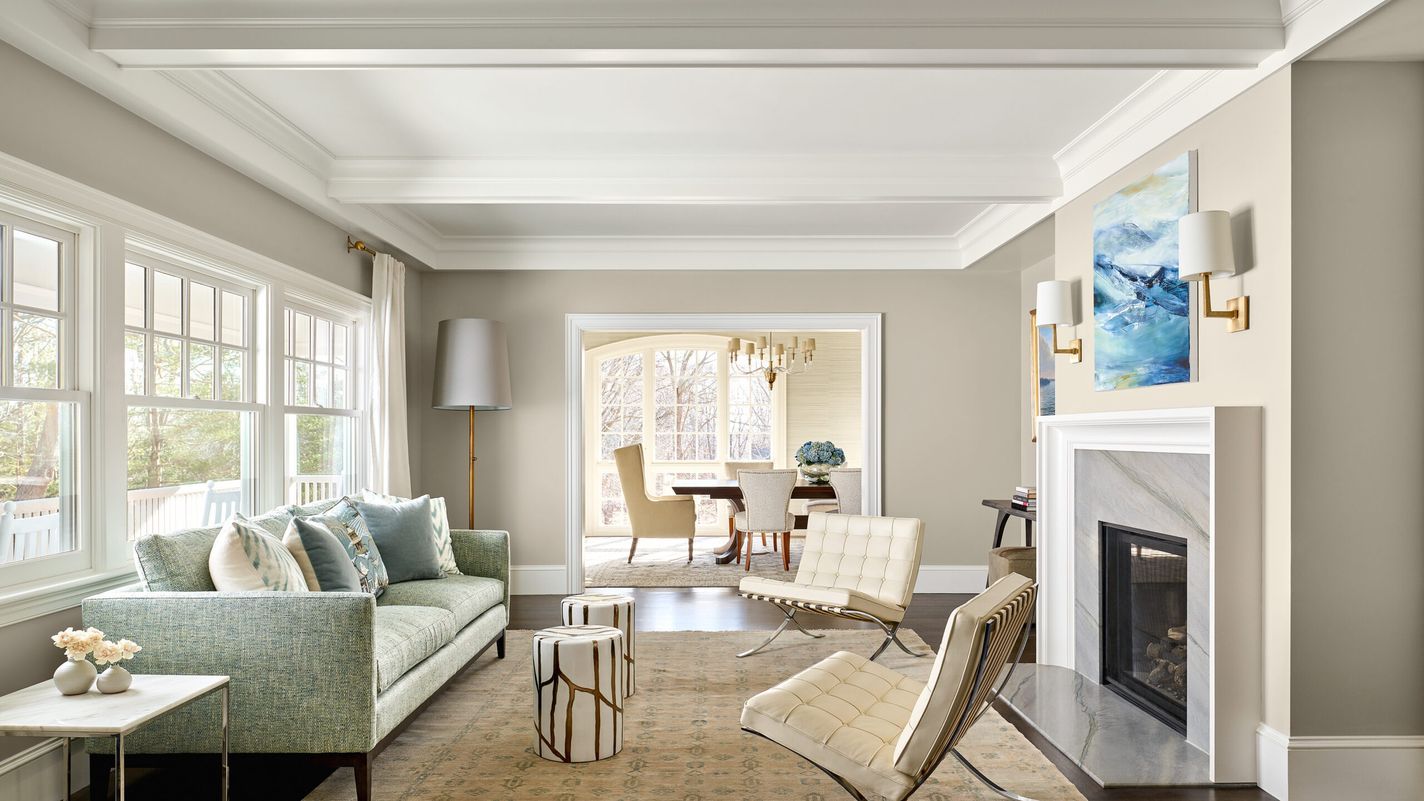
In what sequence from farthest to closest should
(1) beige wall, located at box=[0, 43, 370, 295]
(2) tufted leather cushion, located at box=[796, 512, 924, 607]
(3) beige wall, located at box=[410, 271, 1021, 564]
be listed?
(3) beige wall, located at box=[410, 271, 1021, 564] → (2) tufted leather cushion, located at box=[796, 512, 924, 607] → (1) beige wall, located at box=[0, 43, 370, 295]

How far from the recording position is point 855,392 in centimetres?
955

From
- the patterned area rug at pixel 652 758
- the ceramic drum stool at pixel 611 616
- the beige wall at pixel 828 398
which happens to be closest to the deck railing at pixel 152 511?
the patterned area rug at pixel 652 758

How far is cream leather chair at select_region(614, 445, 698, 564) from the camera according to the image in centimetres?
747

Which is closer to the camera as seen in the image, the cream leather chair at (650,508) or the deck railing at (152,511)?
the deck railing at (152,511)

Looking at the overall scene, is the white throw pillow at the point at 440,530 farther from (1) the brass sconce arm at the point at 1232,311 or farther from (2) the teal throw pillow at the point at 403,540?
(1) the brass sconce arm at the point at 1232,311

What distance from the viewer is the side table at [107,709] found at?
209 cm

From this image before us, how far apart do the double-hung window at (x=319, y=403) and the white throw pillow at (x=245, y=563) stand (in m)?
1.59

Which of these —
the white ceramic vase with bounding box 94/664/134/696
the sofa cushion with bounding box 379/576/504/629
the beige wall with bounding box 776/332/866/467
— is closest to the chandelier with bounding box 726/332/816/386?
the beige wall with bounding box 776/332/866/467

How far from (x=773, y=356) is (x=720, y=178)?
4.88 metres

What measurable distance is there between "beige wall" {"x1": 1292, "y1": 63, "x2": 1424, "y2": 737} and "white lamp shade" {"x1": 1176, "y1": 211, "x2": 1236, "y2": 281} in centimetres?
19

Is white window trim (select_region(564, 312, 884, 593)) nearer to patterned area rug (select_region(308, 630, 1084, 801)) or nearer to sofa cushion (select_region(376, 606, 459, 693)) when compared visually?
patterned area rug (select_region(308, 630, 1084, 801))

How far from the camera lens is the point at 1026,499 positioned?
16.5 ft

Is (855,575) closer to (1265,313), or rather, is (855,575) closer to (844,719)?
(844,719)

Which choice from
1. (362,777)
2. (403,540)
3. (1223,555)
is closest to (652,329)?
(403,540)
